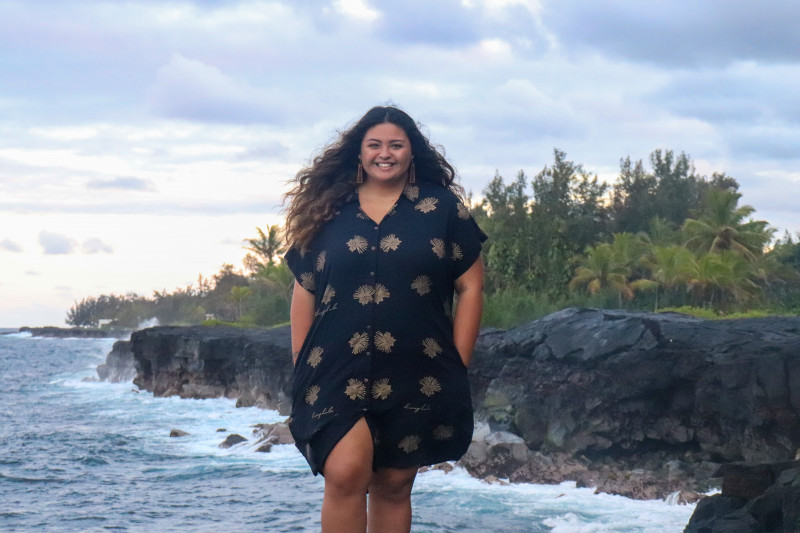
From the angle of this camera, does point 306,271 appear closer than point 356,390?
No

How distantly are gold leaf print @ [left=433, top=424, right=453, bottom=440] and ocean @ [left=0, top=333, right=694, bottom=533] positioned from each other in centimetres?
817

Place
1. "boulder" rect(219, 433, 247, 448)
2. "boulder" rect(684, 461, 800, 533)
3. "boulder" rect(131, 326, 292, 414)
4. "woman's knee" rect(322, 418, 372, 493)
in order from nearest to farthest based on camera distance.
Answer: "woman's knee" rect(322, 418, 372, 493)
"boulder" rect(684, 461, 800, 533)
"boulder" rect(219, 433, 247, 448)
"boulder" rect(131, 326, 292, 414)

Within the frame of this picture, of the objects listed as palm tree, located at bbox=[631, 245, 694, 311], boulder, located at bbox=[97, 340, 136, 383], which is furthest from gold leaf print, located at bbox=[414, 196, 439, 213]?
boulder, located at bbox=[97, 340, 136, 383]

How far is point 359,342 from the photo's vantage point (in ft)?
10.2

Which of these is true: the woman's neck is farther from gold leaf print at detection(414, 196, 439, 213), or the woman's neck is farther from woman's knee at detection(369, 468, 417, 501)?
woman's knee at detection(369, 468, 417, 501)

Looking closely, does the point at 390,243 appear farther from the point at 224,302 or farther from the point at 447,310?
the point at 224,302

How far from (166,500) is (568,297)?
24052mm

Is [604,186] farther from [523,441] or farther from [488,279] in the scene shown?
[523,441]

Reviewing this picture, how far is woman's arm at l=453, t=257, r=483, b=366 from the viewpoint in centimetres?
323

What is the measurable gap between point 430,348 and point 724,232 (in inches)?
1273

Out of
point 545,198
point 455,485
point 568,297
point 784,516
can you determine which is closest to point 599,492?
point 455,485

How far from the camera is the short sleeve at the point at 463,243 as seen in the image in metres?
3.27

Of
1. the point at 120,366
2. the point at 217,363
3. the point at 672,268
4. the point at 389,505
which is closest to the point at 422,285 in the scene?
the point at 389,505

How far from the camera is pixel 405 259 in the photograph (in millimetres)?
3158
